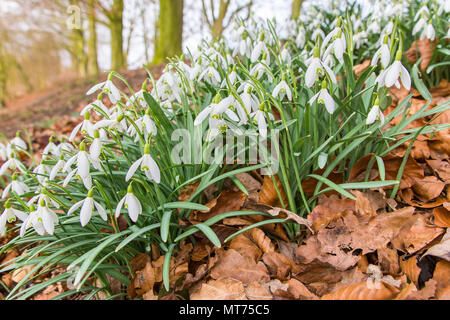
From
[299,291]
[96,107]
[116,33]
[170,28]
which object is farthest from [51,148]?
[116,33]

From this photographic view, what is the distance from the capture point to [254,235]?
1.27 meters

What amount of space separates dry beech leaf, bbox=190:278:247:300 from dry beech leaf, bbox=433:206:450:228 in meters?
0.74

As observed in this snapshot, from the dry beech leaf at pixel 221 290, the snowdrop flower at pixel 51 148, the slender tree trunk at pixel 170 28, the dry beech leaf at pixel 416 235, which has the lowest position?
the dry beech leaf at pixel 221 290

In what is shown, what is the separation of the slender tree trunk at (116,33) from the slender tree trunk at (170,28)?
2239mm

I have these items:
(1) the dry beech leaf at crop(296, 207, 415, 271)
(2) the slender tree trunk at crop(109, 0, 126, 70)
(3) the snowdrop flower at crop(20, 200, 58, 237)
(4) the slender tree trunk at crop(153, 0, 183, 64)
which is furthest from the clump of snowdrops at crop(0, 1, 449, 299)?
(2) the slender tree trunk at crop(109, 0, 126, 70)

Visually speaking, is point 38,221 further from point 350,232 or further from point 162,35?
point 162,35

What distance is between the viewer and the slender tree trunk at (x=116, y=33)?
7.48 meters

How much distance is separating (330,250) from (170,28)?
5.28 metres

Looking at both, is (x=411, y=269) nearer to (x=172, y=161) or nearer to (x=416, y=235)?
(x=416, y=235)

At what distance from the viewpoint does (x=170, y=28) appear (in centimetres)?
555

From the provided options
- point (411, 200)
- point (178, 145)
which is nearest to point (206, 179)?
point (178, 145)

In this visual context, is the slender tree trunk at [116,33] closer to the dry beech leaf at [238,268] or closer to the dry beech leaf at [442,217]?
the dry beech leaf at [238,268]

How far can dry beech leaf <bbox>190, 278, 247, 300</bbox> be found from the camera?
1.06 meters

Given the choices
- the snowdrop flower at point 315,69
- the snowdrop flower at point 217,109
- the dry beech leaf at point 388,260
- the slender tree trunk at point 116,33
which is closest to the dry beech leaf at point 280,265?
the dry beech leaf at point 388,260
